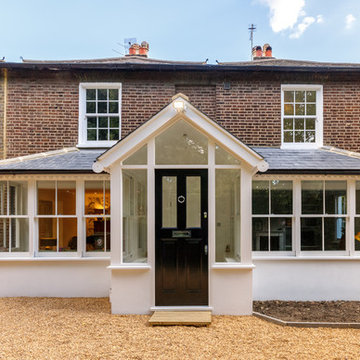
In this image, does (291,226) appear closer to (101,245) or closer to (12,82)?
(101,245)

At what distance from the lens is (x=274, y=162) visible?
290 inches

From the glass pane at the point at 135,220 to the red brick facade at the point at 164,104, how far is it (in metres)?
2.97

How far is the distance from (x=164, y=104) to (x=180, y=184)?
137 inches

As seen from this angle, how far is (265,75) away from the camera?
8703 millimetres

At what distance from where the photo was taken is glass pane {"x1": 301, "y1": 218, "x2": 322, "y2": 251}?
7.24 meters

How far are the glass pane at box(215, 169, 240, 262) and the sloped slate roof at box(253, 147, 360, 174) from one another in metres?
1.34

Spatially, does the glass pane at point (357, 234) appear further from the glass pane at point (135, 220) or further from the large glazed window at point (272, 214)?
the glass pane at point (135, 220)

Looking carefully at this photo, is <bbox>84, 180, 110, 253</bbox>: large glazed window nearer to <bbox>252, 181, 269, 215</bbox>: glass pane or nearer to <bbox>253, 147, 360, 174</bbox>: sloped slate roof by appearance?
<bbox>252, 181, 269, 215</bbox>: glass pane

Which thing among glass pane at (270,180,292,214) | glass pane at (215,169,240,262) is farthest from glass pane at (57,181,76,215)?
glass pane at (270,180,292,214)

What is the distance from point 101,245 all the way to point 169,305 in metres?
2.41

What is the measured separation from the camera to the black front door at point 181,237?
19.4ft

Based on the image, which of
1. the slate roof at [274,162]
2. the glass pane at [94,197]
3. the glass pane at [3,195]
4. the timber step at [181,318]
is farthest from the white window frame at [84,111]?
the timber step at [181,318]

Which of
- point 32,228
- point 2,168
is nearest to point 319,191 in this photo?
point 32,228

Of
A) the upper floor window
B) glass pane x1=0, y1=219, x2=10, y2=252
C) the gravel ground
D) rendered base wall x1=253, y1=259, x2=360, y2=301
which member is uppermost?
the upper floor window
